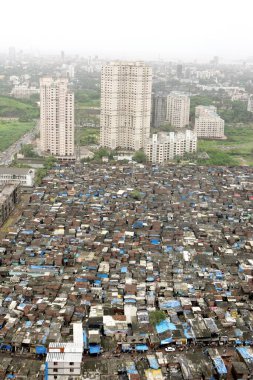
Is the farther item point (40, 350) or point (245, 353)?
point (245, 353)

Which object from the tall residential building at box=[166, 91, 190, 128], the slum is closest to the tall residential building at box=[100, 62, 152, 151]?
the tall residential building at box=[166, 91, 190, 128]

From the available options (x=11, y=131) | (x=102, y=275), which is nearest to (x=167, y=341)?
(x=102, y=275)

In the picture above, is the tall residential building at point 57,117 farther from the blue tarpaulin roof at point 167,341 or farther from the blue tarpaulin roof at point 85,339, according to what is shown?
the blue tarpaulin roof at point 167,341

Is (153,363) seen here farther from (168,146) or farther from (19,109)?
(19,109)

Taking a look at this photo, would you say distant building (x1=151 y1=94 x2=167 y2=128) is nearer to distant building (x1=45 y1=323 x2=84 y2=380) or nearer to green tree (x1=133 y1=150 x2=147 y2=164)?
green tree (x1=133 y1=150 x2=147 y2=164)

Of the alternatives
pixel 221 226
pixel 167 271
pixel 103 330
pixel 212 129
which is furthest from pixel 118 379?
pixel 212 129
